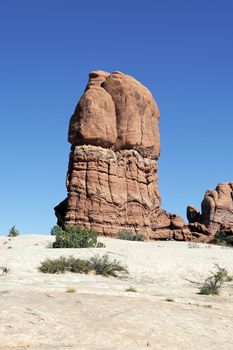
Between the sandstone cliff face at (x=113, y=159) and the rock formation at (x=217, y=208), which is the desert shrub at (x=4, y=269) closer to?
the sandstone cliff face at (x=113, y=159)

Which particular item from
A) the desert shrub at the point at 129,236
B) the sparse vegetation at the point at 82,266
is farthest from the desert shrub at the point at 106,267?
the desert shrub at the point at 129,236

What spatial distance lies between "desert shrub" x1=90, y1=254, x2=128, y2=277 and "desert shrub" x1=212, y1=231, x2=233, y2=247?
26548 millimetres

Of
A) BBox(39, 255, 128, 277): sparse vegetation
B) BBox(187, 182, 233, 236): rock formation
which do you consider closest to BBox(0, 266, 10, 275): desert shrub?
BBox(39, 255, 128, 277): sparse vegetation

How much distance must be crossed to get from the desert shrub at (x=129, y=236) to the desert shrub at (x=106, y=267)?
19088 mm

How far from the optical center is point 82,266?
20.2 metres

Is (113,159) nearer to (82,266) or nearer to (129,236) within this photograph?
(129,236)

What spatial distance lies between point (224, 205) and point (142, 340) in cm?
5224

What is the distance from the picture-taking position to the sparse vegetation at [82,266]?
65.1ft

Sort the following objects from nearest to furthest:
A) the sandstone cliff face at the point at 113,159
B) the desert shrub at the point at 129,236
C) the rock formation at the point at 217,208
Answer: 1. the desert shrub at the point at 129,236
2. the sandstone cliff face at the point at 113,159
3. the rock formation at the point at 217,208

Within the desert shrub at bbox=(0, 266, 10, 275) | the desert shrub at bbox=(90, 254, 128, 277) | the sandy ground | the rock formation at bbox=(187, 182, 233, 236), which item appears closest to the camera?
the sandy ground

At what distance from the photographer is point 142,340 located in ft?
28.6

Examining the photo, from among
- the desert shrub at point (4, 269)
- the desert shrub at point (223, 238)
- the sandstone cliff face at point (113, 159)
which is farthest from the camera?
the desert shrub at point (223, 238)

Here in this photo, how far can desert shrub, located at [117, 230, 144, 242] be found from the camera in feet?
134

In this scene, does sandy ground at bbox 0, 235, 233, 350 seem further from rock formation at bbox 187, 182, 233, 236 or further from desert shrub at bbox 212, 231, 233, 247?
rock formation at bbox 187, 182, 233, 236
